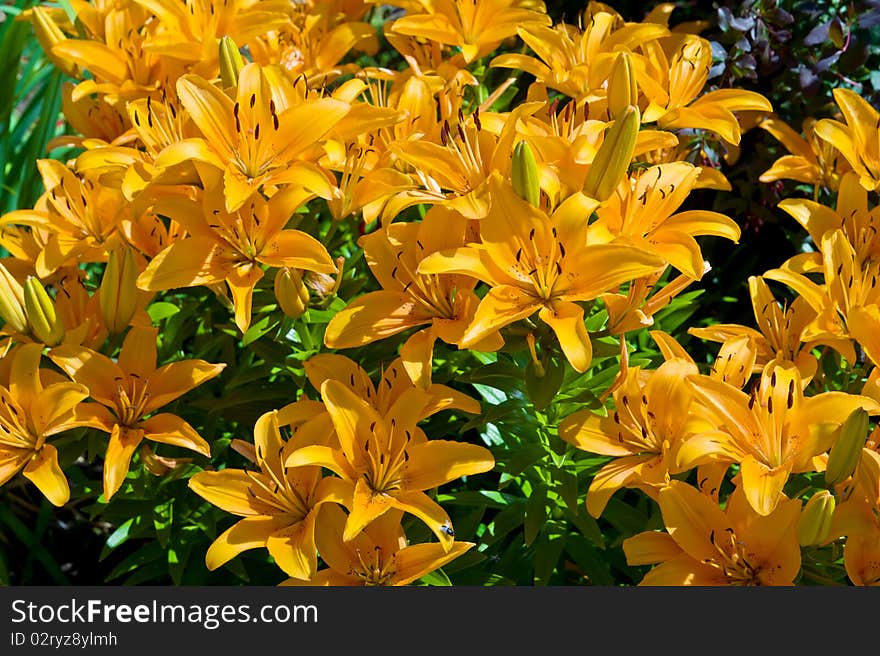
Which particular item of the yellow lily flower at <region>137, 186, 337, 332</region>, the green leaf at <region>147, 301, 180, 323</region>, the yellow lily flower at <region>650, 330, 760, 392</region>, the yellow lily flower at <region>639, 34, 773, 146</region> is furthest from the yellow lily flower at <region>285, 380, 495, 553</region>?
the yellow lily flower at <region>639, 34, 773, 146</region>

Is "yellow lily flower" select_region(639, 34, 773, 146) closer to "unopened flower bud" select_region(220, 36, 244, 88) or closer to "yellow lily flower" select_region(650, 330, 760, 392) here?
"yellow lily flower" select_region(650, 330, 760, 392)

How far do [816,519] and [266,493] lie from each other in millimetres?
759

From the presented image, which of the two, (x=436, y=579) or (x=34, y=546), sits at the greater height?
(x=436, y=579)

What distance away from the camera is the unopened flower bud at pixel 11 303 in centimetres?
154

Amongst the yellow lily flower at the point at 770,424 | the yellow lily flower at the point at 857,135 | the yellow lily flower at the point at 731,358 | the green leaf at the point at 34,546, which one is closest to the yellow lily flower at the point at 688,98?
the yellow lily flower at the point at 857,135

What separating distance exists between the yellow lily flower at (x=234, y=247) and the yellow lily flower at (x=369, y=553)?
0.33 meters

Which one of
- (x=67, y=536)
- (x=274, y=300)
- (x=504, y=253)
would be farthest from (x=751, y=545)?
(x=67, y=536)

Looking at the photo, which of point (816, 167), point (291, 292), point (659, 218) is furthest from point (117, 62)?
point (816, 167)

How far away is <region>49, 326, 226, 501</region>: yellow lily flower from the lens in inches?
61.1

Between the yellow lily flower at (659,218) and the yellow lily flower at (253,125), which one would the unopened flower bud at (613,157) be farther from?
the yellow lily flower at (253,125)

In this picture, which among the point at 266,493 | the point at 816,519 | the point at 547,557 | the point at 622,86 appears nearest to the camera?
the point at 816,519

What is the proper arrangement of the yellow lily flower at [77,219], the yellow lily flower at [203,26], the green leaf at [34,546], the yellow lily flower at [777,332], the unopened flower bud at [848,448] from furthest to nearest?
the green leaf at [34,546]
the yellow lily flower at [203,26]
the yellow lily flower at [77,219]
the yellow lily flower at [777,332]
the unopened flower bud at [848,448]

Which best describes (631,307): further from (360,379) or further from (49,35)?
(49,35)

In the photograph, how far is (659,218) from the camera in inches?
60.4
